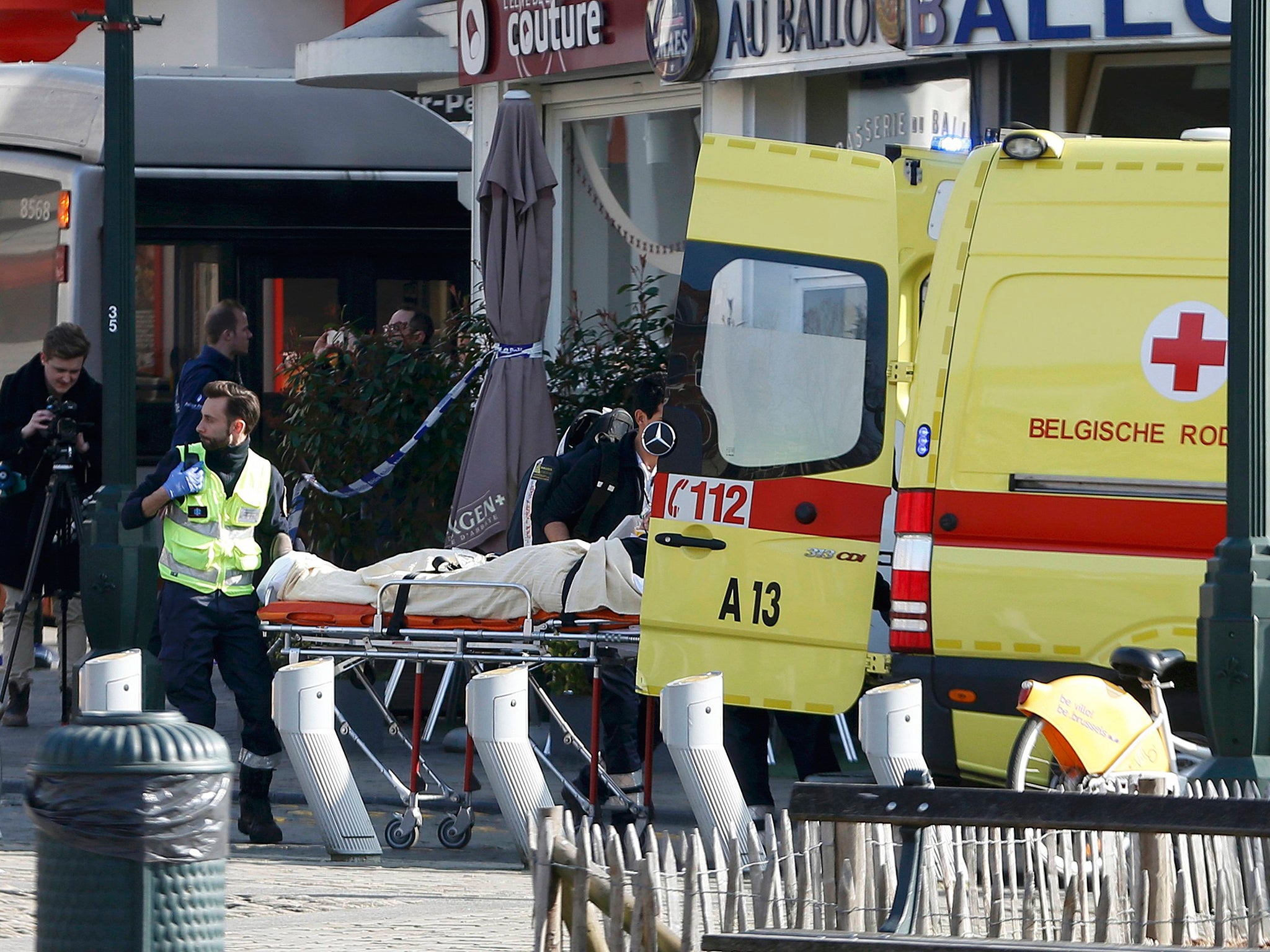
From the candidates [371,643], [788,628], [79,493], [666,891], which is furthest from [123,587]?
[666,891]

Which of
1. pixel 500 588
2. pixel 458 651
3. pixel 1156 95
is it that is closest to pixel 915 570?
pixel 500 588

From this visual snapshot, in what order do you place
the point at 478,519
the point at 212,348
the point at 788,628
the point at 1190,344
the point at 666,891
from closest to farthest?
the point at 666,891
the point at 1190,344
the point at 788,628
the point at 478,519
the point at 212,348

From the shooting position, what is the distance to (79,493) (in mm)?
11438

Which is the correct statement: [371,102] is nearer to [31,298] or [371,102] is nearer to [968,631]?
[31,298]

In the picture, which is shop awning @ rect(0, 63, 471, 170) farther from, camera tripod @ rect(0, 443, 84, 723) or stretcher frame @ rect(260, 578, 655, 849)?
stretcher frame @ rect(260, 578, 655, 849)

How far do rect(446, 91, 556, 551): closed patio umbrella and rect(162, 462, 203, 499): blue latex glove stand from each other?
7.92 ft

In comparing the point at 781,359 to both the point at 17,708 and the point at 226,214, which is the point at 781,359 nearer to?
the point at 17,708

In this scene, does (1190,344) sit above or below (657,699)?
above

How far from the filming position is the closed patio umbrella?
1093 centimetres

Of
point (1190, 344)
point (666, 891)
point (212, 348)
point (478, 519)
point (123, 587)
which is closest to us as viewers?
point (666, 891)

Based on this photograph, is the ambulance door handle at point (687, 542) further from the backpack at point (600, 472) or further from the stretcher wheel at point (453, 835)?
the backpack at point (600, 472)

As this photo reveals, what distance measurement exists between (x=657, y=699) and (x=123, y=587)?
105 inches

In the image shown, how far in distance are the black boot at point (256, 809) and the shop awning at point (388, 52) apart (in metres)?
7.74

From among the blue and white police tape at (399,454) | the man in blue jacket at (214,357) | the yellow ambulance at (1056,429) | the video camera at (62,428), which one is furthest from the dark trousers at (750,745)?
the man in blue jacket at (214,357)
